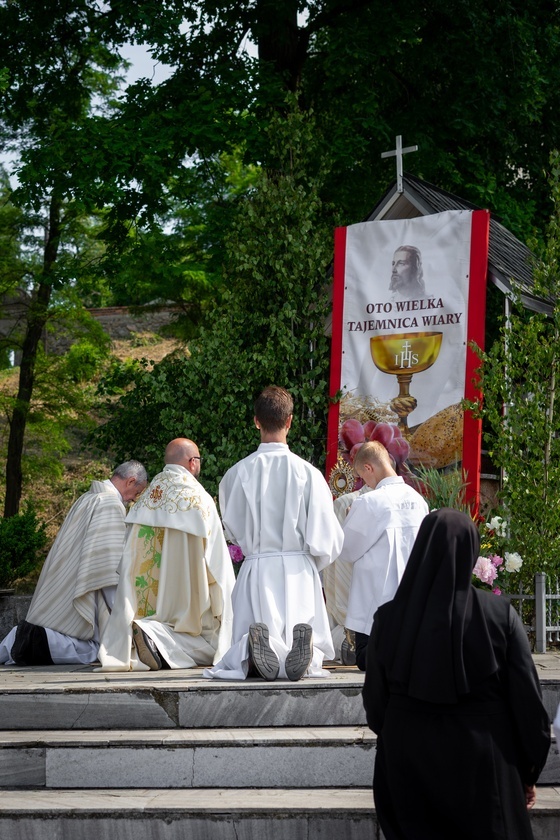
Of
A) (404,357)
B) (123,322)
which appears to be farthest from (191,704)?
(123,322)

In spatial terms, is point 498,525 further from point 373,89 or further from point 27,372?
point 27,372

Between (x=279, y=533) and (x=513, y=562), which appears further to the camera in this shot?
(x=513, y=562)

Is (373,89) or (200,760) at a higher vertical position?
(373,89)

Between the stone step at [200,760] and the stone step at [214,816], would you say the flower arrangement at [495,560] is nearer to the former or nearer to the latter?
the stone step at [200,760]

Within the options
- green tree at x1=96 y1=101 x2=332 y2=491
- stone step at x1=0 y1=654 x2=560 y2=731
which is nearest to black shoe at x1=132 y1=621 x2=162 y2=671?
stone step at x1=0 y1=654 x2=560 y2=731

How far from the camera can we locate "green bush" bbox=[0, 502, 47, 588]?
41.9ft

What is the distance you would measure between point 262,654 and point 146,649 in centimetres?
153

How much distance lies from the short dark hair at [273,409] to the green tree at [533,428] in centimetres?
262

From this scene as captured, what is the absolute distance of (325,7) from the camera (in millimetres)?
15945

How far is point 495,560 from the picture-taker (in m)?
8.81

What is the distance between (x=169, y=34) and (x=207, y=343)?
15.2ft

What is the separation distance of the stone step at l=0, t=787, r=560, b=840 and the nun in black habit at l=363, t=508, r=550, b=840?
1131 millimetres

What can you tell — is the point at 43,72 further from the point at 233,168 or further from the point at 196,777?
the point at 196,777

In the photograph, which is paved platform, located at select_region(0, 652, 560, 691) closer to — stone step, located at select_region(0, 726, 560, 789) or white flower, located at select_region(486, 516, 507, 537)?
stone step, located at select_region(0, 726, 560, 789)
